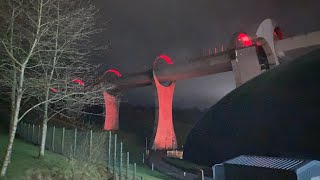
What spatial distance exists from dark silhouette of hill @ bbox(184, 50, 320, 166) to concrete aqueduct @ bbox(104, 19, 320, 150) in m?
7.84

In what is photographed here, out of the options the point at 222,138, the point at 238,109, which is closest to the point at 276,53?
the point at 238,109

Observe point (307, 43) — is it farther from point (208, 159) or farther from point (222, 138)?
point (208, 159)

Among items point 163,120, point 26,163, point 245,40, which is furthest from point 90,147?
point 163,120

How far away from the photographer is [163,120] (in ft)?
172

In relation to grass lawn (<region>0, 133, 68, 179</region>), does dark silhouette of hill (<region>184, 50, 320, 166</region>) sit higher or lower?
higher

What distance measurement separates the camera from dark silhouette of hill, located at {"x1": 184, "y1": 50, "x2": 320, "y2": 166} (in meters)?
22.8

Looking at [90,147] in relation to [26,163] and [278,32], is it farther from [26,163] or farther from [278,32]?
[278,32]

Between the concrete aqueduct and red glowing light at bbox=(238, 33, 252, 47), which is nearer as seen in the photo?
the concrete aqueduct

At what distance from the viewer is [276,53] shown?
3869cm

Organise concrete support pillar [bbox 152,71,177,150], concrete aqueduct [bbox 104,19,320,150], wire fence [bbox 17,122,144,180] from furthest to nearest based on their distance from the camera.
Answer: concrete support pillar [bbox 152,71,177,150] < concrete aqueduct [bbox 104,19,320,150] < wire fence [bbox 17,122,144,180]

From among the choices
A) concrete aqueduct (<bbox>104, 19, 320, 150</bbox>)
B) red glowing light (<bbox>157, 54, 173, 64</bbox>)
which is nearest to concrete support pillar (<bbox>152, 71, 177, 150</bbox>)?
concrete aqueduct (<bbox>104, 19, 320, 150</bbox>)

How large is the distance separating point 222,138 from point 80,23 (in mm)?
20113

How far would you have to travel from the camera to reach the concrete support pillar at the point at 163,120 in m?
51.0

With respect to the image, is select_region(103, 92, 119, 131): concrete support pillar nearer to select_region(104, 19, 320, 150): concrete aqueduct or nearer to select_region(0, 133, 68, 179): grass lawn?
select_region(104, 19, 320, 150): concrete aqueduct
